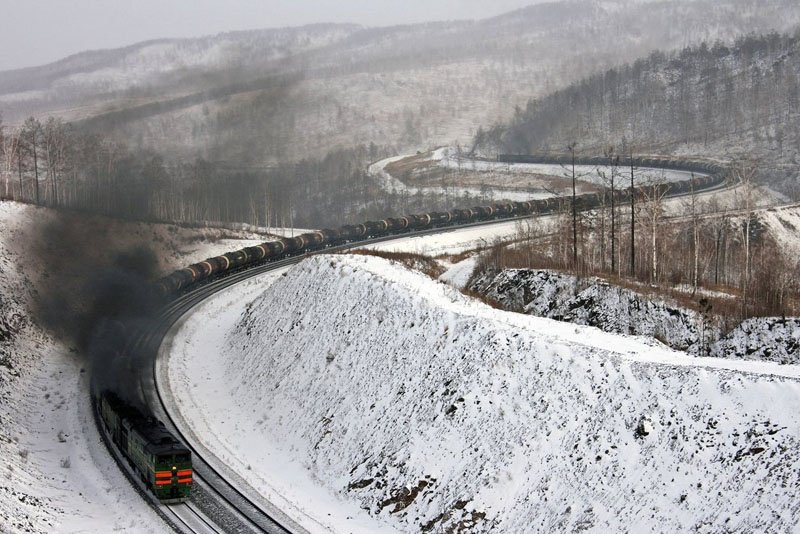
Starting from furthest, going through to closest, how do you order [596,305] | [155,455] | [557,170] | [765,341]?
[557,170], [596,305], [765,341], [155,455]

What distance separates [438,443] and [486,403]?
2.51 m

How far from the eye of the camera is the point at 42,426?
136ft

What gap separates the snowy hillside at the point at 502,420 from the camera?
77.4 feet

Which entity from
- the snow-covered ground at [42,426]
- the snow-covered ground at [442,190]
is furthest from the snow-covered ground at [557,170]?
the snow-covered ground at [42,426]

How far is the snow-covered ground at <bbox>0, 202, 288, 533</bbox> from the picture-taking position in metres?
30.5

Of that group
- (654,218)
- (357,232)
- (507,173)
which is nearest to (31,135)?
(357,232)

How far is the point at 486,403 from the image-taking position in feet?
103

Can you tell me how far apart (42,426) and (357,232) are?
2154 inches

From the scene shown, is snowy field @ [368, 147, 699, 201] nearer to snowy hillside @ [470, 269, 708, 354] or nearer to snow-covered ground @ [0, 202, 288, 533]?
snowy hillside @ [470, 269, 708, 354]

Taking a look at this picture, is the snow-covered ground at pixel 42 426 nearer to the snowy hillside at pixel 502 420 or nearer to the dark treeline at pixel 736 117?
the snowy hillside at pixel 502 420

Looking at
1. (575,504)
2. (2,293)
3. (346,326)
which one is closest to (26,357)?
(2,293)

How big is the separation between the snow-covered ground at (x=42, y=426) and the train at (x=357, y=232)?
1110 centimetres

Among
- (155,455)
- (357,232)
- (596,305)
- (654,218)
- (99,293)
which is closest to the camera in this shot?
(155,455)

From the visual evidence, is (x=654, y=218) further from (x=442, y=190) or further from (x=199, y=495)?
(x=442, y=190)
